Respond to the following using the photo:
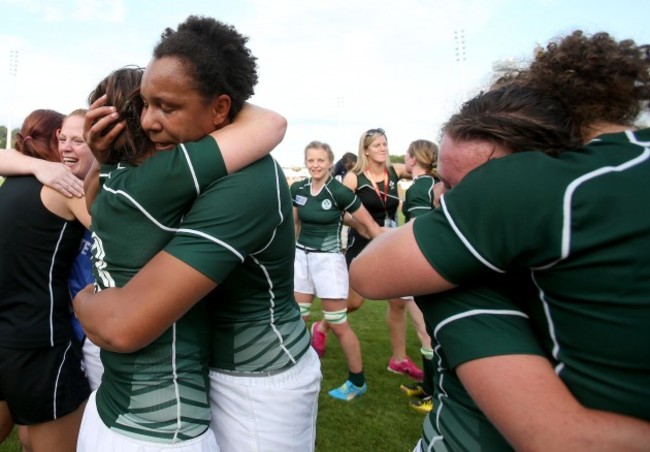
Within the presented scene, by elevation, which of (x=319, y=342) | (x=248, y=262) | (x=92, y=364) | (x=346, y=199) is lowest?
(x=319, y=342)

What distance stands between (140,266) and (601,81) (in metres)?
1.28

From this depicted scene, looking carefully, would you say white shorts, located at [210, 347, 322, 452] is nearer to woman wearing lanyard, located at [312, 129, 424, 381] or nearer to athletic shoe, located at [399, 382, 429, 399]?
athletic shoe, located at [399, 382, 429, 399]

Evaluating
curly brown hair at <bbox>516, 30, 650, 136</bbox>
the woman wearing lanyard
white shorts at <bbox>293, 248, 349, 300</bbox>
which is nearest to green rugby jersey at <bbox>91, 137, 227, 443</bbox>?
curly brown hair at <bbox>516, 30, 650, 136</bbox>

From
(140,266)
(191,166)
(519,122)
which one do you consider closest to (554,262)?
(519,122)

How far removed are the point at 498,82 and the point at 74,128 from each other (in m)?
2.34

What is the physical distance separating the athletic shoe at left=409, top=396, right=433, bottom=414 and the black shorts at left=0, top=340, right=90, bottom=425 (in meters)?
3.20

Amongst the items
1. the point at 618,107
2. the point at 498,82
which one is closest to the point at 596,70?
the point at 618,107

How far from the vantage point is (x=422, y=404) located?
15.5ft

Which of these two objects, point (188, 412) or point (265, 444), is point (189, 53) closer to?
point (188, 412)

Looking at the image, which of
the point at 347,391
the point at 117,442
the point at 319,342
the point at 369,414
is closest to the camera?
the point at 117,442

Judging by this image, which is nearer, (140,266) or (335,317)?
(140,266)

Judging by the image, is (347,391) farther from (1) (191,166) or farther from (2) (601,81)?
(2) (601,81)

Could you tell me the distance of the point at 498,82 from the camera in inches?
52.0

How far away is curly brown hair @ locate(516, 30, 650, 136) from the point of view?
1115mm
